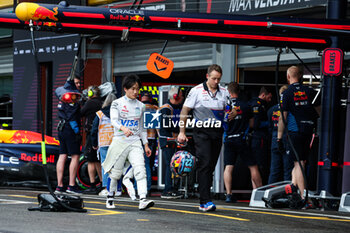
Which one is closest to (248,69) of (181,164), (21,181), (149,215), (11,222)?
(181,164)

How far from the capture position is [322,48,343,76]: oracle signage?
10.0 meters

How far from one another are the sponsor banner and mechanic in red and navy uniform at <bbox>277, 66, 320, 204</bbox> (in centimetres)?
228

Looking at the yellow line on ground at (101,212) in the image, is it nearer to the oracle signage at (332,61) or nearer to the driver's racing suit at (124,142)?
the driver's racing suit at (124,142)

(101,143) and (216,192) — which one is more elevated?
(101,143)

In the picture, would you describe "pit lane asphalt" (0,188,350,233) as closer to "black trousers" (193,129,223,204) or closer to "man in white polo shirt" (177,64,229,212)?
"black trousers" (193,129,223,204)

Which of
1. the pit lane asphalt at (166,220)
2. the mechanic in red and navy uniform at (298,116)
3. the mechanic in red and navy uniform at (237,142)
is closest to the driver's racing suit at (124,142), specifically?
the pit lane asphalt at (166,220)

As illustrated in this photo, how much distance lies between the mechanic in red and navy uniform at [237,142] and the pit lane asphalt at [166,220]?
71.0 inches

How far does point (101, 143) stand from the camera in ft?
39.7

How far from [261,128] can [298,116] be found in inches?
100

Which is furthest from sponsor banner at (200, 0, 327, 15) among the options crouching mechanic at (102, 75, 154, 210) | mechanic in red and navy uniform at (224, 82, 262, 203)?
crouching mechanic at (102, 75, 154, 210)

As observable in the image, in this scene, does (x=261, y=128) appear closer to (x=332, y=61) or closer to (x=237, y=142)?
(x=237, y=142)

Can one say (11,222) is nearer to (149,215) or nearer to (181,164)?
(149,215)

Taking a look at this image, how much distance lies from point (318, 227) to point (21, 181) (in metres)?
7.37

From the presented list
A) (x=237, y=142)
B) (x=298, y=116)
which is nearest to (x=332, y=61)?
(x=298, y=116)
